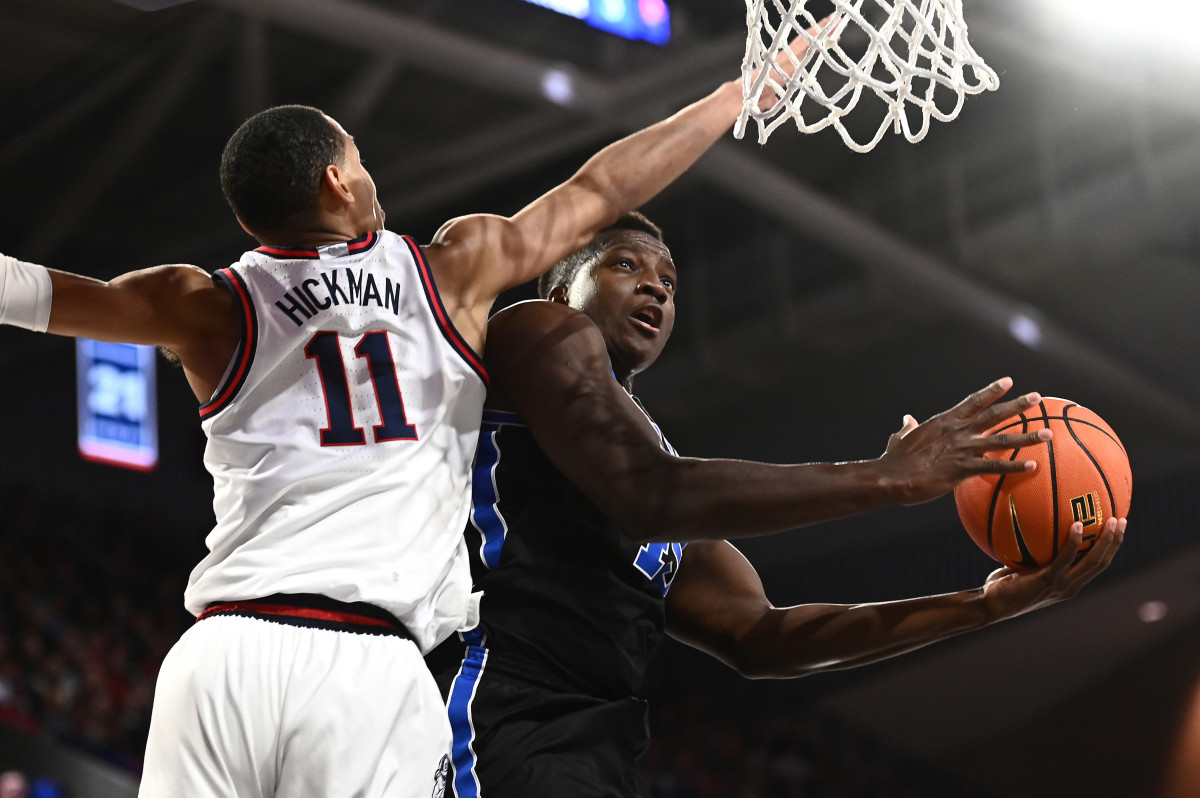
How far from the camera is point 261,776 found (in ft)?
6.30

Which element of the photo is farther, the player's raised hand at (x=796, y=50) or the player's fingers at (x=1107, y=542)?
the player's raised hand at (x=796, y=50)

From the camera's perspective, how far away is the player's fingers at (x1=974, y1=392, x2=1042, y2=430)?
6.43 feet

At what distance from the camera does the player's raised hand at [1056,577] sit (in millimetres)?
2357

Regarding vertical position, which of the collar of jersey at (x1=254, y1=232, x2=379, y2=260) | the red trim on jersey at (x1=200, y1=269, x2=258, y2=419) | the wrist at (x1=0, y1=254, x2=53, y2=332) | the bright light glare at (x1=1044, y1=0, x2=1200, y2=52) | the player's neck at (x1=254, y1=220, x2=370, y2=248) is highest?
the bright light glare at (x1=1044, y1=0, x2=1200, y2=52)

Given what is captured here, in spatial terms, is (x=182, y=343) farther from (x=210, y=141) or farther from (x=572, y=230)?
(x=210, y=141)

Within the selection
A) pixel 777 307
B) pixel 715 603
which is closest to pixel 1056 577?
pixel 715 603

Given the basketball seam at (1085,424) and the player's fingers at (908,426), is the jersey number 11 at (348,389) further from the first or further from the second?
the basketball seam at (1085,424)

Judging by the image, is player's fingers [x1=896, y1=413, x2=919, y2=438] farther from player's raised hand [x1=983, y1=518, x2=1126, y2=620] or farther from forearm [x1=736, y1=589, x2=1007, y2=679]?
forearm [x1=736, y1=589, x2=1007, y2=679]

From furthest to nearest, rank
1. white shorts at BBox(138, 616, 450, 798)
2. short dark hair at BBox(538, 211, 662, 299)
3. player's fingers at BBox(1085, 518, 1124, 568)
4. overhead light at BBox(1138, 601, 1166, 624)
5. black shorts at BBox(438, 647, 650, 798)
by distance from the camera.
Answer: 1. overhead light at BBox(1138, 601, 1166, 624)
2. short dark hair at BBox(538, 211, 662, 299)
3. player's fingers at BBox(1085, 518, 1124, 568)
4. black shorts at BBox(438, 647, 650, 798)
5. white shorts at BBox(138, 616, 450, 798)

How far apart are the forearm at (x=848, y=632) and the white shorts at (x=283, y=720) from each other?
1.04m

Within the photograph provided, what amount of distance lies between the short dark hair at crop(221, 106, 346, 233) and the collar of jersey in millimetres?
77

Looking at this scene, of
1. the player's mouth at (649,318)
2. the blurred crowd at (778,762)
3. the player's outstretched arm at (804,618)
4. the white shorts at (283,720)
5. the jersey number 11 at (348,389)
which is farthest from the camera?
the blurred crowd at (778,762)

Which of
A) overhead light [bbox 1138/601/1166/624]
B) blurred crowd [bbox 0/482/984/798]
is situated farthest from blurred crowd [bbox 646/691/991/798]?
overhead light [bbox 1138/601/1166/624]

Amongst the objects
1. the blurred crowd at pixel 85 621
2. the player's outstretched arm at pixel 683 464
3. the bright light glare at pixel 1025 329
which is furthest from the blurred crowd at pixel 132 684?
the player's outstretched arm at pixel 683 464
